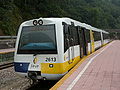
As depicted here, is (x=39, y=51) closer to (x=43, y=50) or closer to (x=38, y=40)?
(x=43, y=50)

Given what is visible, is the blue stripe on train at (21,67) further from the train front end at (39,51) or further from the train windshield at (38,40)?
the train windshield at (38,40)

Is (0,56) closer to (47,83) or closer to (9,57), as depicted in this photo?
(9,57)

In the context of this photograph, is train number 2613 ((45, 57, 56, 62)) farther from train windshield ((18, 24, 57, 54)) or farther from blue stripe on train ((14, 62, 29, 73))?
blue stripe on train ((14, 62, 29, 73))

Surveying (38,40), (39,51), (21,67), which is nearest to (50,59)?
Result: (39,51)

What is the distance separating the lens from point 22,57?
26.0 ft

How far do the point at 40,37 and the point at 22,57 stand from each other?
A: 1.03 metres

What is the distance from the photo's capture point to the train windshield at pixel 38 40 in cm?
767

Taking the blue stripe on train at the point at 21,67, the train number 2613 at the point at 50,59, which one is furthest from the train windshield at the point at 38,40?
the blue stripe on train at the point at 21,67

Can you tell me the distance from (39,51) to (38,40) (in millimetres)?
442

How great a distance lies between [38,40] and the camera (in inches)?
311

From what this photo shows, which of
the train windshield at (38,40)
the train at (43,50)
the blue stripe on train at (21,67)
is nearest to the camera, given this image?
the train at (43,50)

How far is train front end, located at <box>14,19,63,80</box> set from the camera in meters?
7.46

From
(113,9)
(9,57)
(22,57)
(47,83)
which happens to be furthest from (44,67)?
(113,9)

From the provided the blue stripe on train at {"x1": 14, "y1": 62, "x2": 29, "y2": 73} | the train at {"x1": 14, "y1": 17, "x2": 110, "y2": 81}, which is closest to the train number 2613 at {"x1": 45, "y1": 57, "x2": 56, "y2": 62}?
the train at {"x1": 14, "y1": 17, "x2": 110, "y2": 81}
